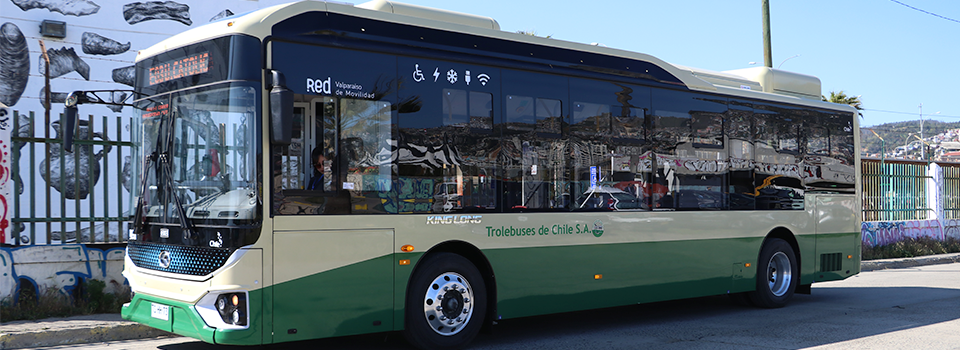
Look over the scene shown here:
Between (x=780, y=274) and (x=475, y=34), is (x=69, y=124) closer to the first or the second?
(x=475, y=34)

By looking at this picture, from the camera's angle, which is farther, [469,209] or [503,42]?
[503,42]

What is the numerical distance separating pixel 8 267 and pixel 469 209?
5529 mm

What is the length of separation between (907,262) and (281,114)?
728 inches

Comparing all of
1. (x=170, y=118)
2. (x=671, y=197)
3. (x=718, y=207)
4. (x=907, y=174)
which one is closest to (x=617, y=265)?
(x=671, y=197)

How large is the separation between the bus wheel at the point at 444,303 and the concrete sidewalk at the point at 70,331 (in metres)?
3.25

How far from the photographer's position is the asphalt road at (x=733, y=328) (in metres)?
8.28

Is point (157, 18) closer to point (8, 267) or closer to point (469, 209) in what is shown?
point (8, 267)

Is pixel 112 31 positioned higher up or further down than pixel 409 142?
higher up

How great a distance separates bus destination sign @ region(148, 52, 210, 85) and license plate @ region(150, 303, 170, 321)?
6.61ft

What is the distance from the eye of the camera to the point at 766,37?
19906 mm

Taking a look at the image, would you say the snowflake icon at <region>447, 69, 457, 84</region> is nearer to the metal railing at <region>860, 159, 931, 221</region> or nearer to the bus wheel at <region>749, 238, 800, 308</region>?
the bus wheel at <region>749, 238, 800, 308</region>

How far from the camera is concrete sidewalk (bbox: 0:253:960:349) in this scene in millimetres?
8094

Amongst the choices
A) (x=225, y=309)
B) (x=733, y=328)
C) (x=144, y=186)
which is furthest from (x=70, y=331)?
(x=733, y=328)

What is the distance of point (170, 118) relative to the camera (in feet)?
23.2
